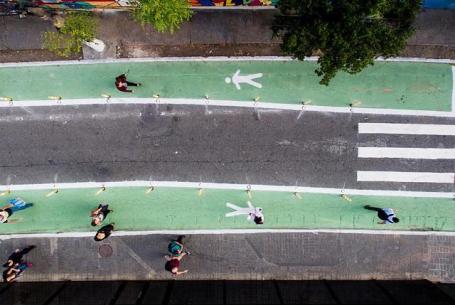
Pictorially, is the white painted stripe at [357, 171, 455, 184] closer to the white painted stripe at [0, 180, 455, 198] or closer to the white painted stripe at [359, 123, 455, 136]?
the white painted stripe at [0, 180, 455, 198]

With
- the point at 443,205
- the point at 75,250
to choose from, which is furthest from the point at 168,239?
the point at 443,205

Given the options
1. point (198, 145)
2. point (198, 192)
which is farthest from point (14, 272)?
point (198, 145)

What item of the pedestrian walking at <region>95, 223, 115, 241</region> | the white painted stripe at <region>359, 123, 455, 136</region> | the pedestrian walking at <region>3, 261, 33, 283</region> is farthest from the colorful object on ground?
the pedestrian walking at <region>3, 261, 33, 283</region>

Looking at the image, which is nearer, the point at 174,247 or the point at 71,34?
the point at 71,34

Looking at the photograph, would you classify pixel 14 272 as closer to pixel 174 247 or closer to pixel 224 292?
pixel 174 247

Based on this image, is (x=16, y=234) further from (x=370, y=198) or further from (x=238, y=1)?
(x=370, y=198)
